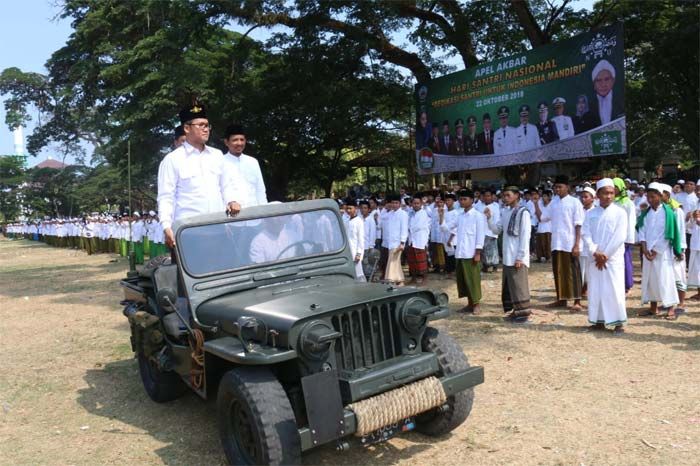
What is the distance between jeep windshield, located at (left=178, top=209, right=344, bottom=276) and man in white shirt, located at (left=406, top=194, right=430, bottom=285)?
727 cm

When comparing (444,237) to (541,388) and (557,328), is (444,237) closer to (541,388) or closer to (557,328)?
(557,328)

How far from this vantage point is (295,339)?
11.8 feet

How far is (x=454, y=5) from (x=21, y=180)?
53037 mm

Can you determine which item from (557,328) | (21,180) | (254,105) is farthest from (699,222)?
(21,180)

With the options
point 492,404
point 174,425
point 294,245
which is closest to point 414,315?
point 294,245

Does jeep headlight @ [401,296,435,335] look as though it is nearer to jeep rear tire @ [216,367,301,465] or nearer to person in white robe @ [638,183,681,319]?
jeep rear tire @ [216,367,301,465]

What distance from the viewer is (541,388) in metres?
5.45

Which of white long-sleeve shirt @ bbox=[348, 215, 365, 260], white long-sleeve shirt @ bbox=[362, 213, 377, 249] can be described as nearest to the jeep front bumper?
white long-sleeve shirt @ bbox=[348, 215, 365, 260]

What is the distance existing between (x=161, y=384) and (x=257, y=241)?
1774mm

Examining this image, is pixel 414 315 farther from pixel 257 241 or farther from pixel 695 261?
pixel 695 261

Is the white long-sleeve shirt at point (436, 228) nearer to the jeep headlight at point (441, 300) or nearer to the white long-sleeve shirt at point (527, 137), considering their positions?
the white long-sleeve shirt at point (527, 137)

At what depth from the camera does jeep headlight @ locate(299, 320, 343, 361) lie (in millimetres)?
3543

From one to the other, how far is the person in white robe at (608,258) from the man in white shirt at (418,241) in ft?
16.6

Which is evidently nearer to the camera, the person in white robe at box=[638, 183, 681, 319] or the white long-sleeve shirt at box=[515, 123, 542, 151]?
the person in white robe at box=[638, 183, 681, 319]
